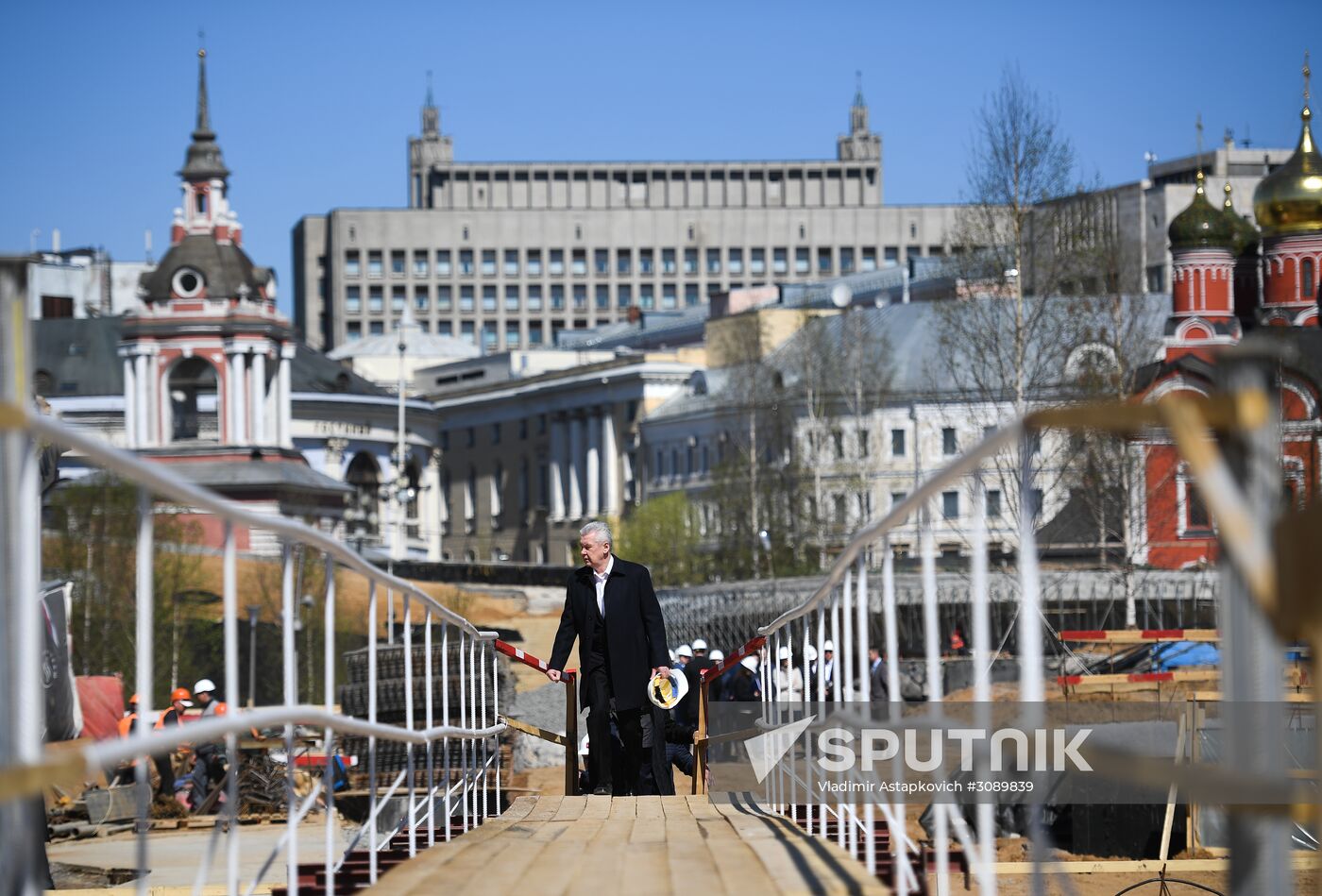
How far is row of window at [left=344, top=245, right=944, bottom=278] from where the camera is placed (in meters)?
164

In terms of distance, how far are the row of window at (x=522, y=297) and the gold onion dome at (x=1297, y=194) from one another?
9046 centimetres

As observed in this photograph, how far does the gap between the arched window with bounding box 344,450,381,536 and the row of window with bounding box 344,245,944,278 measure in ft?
199

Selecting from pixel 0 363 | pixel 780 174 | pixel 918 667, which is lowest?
pixel 918 667

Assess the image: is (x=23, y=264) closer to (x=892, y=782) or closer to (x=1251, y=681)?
(x=1251, y=681)

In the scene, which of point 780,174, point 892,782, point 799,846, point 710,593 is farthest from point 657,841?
point 780,174

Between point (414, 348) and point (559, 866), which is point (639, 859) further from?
point (414, 348)

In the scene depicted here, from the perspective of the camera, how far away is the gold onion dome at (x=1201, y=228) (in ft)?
239

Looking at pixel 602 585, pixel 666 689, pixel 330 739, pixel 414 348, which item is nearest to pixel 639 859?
pixel 330 739

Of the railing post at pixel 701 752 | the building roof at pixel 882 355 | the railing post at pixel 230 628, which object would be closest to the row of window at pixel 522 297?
the building roof at pixel 882 355

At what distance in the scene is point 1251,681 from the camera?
301cm

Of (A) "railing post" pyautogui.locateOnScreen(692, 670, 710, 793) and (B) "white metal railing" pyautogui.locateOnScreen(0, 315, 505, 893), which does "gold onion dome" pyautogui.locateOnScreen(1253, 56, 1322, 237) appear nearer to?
(A) "railing post" pyautogui.locateOnScreen(692, 670, 710, 793)

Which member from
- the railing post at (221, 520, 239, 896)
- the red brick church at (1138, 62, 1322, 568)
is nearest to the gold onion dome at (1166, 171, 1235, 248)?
the red brick church at (1138, 62, 1322, 568)

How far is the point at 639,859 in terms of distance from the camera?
20.6 ft

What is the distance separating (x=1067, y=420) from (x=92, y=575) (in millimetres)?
44126
